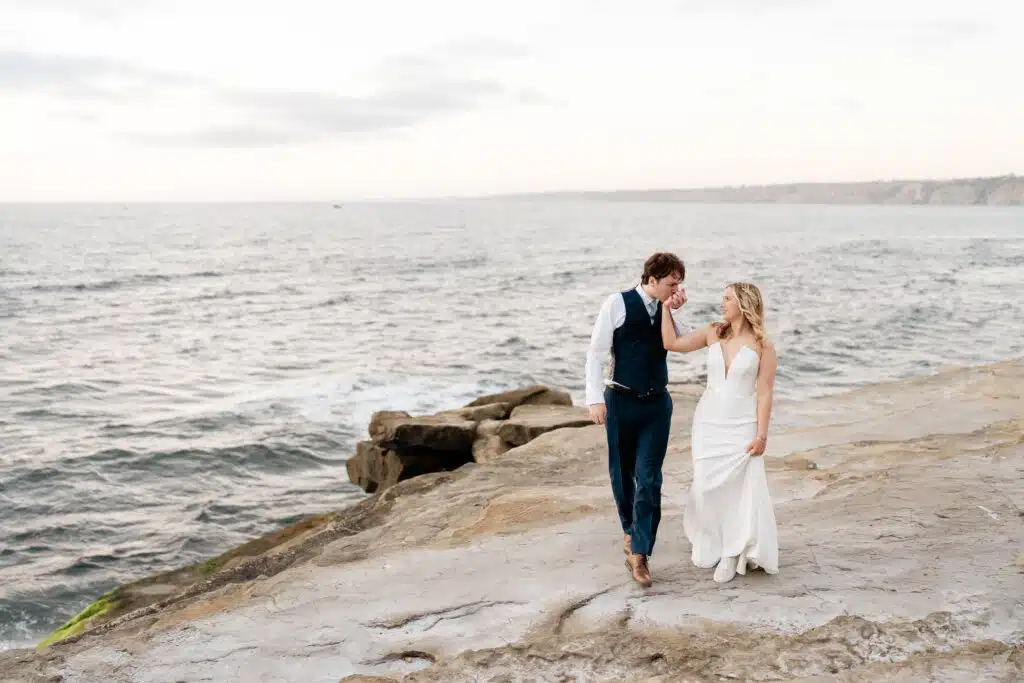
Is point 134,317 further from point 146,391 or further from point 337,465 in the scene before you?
point 337,465

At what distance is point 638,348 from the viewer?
534 centimetres

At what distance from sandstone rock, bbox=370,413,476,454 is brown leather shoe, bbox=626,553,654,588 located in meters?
6.98

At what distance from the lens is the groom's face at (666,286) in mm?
5209

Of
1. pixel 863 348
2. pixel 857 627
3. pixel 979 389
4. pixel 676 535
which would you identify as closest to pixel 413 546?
pixel 676 535

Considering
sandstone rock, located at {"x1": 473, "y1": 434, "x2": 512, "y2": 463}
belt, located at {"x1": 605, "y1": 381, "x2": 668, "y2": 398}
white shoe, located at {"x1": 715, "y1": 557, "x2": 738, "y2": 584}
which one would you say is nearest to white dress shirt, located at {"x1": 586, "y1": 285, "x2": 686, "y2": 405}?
belt, located at {"x1": 605, "y1": 381, "x2": 668, "y2": 398}

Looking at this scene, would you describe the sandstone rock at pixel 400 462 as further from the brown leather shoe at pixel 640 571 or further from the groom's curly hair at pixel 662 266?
the groom's curly hair at pixel 662 266

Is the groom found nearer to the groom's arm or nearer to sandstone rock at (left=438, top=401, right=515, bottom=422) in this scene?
the groom's arm

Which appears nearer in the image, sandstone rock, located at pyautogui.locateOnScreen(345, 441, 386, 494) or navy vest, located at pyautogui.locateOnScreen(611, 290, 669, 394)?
navy vest, located at pyautogui.locateOnScreen(611, 290, 669, 394)

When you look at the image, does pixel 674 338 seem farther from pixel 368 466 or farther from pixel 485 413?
pixel 368 466

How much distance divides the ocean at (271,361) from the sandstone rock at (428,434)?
274 cm

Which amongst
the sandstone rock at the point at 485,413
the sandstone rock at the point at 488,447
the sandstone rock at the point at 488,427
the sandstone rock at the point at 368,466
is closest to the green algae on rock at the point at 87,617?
the sandstone rock at the point at 368,466

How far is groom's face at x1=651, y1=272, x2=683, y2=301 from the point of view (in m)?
5.21

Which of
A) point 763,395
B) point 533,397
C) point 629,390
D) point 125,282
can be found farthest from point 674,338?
point 125,282

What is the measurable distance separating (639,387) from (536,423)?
21.9 ft
